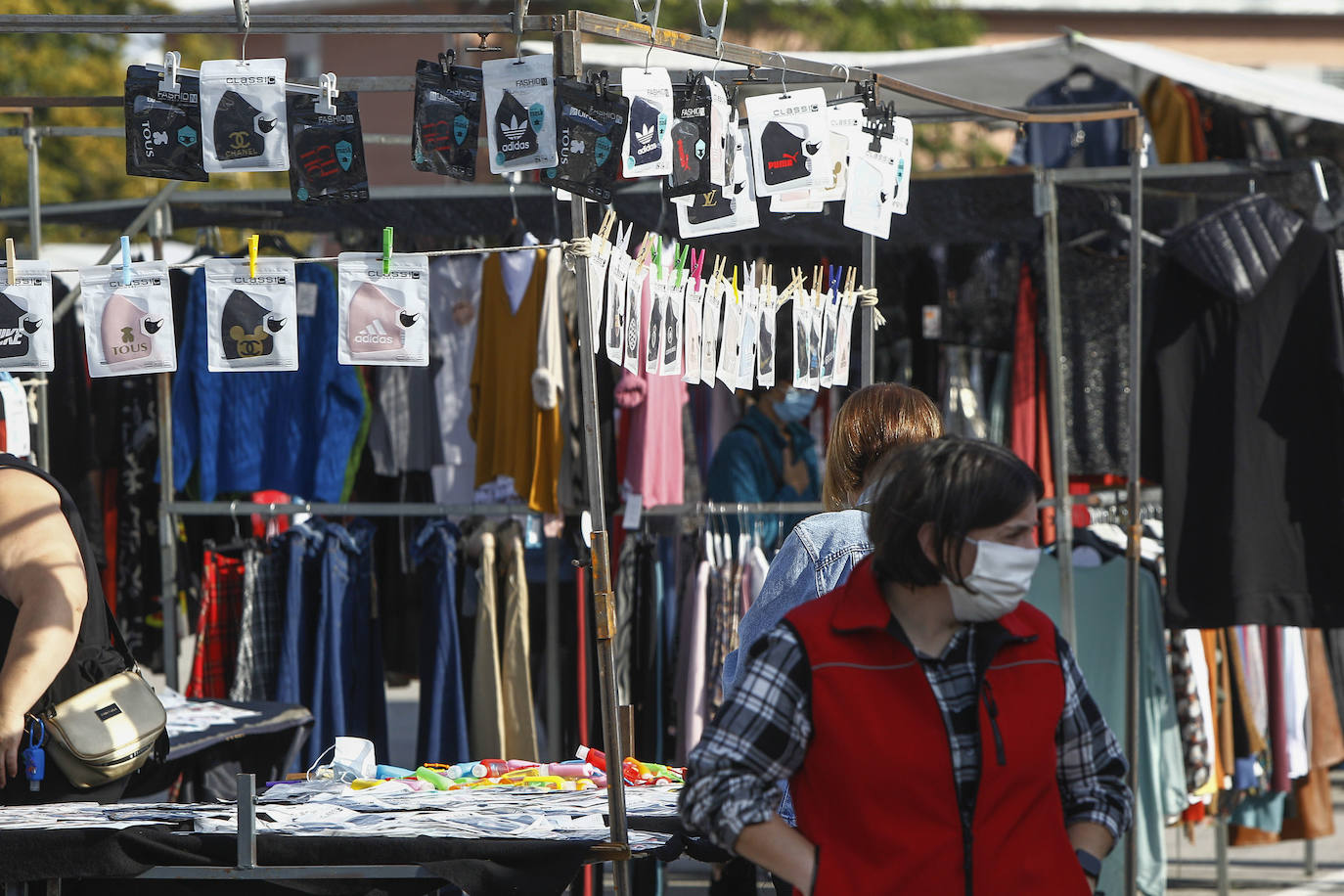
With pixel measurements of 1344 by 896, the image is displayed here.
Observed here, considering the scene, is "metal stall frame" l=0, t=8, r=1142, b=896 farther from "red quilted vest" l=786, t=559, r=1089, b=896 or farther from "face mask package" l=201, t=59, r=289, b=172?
"red quilted vest" l=786, t=559, r=1089, b=896

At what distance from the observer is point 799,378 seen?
4113mm

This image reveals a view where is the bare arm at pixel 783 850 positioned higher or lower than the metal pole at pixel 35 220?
lower

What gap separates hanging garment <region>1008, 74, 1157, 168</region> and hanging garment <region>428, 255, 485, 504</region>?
278 centimetres

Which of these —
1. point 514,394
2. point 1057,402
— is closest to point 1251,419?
point 1057,402

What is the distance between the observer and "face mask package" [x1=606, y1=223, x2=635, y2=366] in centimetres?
336

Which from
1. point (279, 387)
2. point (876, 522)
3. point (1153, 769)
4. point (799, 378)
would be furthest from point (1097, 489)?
point (876, 522)

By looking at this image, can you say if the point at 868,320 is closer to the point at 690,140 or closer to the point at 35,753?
the point at 690,140

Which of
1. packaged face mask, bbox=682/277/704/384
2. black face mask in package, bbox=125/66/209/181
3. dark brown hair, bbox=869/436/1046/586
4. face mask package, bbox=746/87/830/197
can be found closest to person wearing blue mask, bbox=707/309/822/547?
packaged face mask, bbox=682/277/704/384

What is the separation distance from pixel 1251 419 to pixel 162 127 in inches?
143

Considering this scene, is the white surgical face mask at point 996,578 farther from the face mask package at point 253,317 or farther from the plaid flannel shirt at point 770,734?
the face mask package at point 253,317

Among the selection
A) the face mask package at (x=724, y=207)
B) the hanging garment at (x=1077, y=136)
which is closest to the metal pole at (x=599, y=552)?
the face mask package at (x=724, y=207)

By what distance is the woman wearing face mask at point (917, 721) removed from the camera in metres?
2.06

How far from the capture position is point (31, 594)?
10.7 ft

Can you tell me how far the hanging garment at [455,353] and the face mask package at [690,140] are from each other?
7.83 ft
